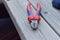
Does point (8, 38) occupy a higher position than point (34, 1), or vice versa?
point (34, 1)

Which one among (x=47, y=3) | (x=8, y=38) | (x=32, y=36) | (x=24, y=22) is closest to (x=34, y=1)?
(x=47, y=3)

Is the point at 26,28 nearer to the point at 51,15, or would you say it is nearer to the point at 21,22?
the point at 21,22

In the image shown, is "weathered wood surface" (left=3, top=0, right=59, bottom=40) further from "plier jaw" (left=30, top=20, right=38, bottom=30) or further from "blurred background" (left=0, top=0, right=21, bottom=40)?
"blurred background" (left=0, top=0, right=21, bottom=40)

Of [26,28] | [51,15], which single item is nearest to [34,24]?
[26,28]

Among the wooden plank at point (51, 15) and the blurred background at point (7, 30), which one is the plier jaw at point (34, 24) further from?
the blurred background at point (7, 30)

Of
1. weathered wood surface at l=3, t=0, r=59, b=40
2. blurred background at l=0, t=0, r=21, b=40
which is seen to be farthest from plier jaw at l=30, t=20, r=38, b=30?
blurred background at l=0, t=0, r=21, b=40

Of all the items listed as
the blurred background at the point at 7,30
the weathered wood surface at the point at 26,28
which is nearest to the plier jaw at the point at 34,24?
the weathered wood surface at the point at 26,28

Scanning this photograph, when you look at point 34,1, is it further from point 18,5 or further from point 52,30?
point 52,30

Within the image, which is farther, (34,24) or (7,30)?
(7,30)
